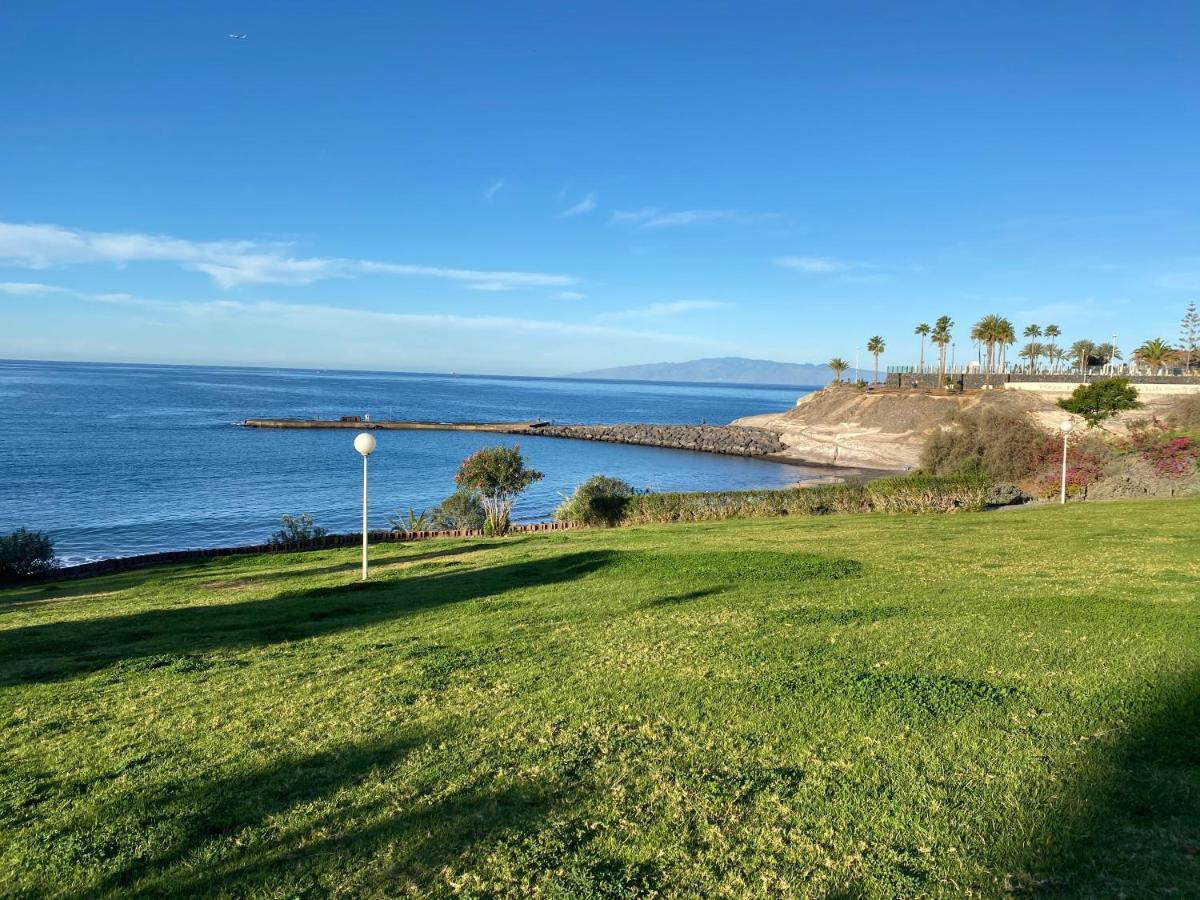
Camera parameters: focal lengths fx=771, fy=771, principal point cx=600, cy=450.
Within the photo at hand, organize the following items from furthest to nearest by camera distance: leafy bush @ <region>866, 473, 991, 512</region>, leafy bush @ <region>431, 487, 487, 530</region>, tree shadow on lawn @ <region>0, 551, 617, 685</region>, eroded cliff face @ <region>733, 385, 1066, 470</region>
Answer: eroded cliff face @ <region>733, 385, 1066, 470</region> < leafy bush @ <region>431, 487, 487, 530</region> < leafy bush @ <region>866, 473, 991, 512</region> < tree shadow on lawn @ <region>0, 551, 617, 685</region>

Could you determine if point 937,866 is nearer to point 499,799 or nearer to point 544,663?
point 499,799

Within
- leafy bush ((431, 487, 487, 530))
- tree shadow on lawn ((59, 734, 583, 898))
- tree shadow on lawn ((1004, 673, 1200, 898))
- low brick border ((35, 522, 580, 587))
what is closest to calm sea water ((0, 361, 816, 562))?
leafy bush ((431, 487, 487, 530))

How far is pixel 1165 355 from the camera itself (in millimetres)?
81250

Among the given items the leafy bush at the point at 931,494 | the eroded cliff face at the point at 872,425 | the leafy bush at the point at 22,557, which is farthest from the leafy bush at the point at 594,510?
the eroded cliff face at the point at 872,425

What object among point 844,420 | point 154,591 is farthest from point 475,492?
point 844,420

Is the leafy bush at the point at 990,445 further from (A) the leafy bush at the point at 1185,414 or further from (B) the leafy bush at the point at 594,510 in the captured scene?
(B) the leafy bush at the point at 594,510

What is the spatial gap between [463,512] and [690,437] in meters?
57.5

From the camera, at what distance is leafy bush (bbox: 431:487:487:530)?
89.7ft

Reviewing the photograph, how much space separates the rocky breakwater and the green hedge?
1882 inches

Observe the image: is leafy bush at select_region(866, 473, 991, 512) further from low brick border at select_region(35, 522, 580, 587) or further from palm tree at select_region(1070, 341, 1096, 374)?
palm tree at select_region(1070, 341, 1096, 374)

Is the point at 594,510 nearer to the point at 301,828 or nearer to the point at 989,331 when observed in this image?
the point at 301,828

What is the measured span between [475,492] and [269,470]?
30.0 metres

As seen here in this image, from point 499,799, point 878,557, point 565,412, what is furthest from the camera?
point 565,412

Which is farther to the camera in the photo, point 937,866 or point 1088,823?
point 1088,823
